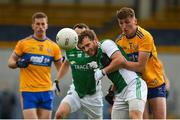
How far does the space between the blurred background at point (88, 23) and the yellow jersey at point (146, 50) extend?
6342mm

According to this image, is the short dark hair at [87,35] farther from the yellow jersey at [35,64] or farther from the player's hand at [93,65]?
the yellow jersey at [35,64]

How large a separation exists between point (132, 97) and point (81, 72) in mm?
1771

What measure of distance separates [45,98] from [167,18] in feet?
39.0

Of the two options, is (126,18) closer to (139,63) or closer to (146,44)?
(146,44)

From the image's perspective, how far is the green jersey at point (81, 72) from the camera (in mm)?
9945

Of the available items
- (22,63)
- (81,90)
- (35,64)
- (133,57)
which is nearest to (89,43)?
(133,57)

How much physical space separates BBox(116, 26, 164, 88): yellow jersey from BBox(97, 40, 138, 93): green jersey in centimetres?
16

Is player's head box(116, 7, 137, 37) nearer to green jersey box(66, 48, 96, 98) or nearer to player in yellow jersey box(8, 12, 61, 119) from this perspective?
green jersey box(66, 48, 96, 98)

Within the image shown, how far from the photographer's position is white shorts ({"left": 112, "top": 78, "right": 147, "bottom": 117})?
8.34m

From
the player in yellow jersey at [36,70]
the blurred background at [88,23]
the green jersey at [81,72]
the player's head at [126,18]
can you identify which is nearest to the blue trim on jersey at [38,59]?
the player in yellow jersey at [36,70]

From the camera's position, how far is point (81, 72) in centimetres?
1000

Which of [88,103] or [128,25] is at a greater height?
[128,25]

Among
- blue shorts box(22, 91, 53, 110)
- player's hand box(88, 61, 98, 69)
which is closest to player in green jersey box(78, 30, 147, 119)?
player's hand box(88, 61, 98, 69)

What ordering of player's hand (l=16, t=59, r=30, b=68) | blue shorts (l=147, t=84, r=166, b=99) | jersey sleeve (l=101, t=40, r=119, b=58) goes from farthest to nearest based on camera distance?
player's hand (l=16, t=59, r=30, b=68), blue shorts (l=147, t=84, r=166, b=99), jersey sleeve (l=101, t=40, r=119, b=58)
